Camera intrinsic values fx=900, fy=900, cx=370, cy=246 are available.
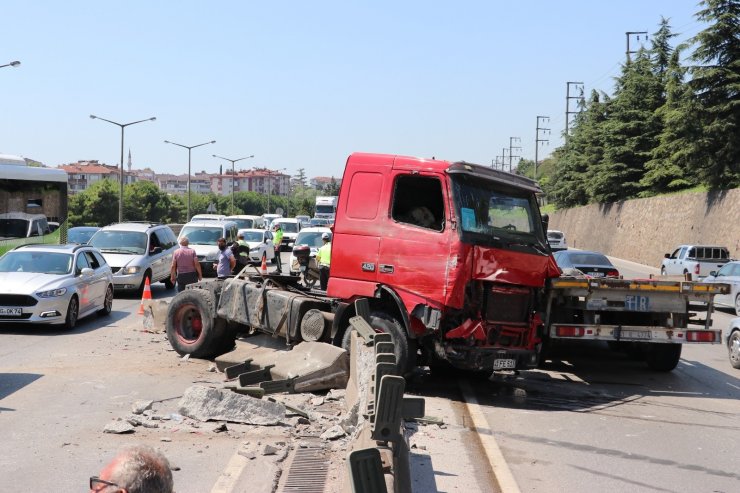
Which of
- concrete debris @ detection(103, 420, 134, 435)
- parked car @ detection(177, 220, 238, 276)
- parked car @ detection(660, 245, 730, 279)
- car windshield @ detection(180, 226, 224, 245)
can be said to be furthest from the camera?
parked car @ detection(660, 245, 730, 279)

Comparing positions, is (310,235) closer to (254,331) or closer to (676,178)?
(254,331)

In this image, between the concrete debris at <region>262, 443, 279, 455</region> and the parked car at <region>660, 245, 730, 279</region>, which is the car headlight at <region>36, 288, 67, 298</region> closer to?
the concrete debris at <region>262, 443, 279, 455</region>

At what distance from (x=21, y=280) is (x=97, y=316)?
2.80m

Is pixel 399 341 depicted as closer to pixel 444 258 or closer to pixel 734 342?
pixel 444 258

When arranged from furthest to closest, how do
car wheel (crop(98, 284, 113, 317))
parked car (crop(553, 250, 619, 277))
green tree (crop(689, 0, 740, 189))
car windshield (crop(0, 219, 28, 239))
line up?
green tree (crop(689, 0, 740, 189))
car windshield (crop(0, 219, 28, 239))
parked car (crop(553, 250, 619, 277))
car wheel (crop(98, 284, 113, 317))

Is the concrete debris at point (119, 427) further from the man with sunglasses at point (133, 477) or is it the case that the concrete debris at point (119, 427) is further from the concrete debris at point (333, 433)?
the man with sunglasses at point (133, 477)

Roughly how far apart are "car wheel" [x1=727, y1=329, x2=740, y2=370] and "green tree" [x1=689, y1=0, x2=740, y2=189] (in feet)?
102

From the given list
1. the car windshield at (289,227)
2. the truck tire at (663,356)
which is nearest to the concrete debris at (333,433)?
the truck tire at (663,356)

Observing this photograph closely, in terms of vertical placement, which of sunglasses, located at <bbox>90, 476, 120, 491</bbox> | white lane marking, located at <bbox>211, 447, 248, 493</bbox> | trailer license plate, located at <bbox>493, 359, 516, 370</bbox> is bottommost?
white lane marking, located at <bbox>211, 447, 248, 493</bbox>

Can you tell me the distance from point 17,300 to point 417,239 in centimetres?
837

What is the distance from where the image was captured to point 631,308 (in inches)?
460

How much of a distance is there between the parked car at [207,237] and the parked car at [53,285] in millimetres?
10107

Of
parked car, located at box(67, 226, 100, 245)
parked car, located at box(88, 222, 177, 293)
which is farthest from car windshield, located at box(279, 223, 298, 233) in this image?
parked car, located at box(88, 222, 177, 293)

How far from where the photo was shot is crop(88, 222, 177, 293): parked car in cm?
2292
